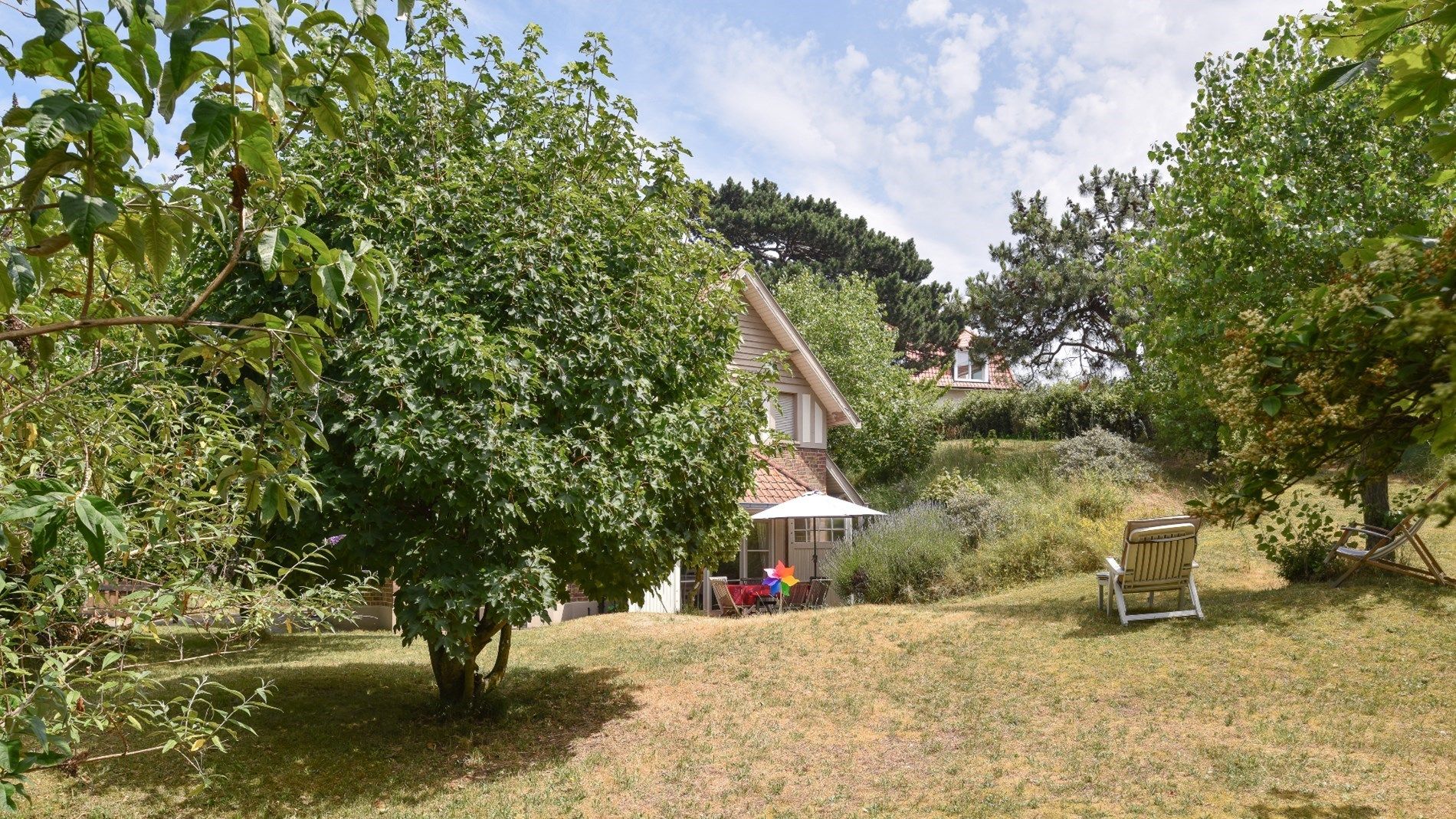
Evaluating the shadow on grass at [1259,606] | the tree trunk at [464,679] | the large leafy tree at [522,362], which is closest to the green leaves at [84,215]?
the large leafy tree at [522,362]

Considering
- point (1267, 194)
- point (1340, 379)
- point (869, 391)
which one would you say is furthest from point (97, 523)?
point (869, 391)

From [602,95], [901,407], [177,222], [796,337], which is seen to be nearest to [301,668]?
[602,95]

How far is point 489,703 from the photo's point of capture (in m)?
9.98

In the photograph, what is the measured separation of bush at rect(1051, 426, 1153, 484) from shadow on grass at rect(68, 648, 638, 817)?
52.5 feet

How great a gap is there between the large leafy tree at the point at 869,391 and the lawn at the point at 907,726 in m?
15.6

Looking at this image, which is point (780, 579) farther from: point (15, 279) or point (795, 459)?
point (15, 279)

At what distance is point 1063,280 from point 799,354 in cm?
1377

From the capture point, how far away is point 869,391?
29844mm

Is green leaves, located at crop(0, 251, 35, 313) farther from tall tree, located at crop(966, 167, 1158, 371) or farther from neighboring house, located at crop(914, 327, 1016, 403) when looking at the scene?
neighboring house, located at crop(914, 327, 1016, 403)

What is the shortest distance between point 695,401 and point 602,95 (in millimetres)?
3299

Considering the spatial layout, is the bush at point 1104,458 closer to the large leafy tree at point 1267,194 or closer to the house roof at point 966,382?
the large leafy tree at point 1267,194

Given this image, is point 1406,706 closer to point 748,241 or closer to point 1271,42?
point 1271,42

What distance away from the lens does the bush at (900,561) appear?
16859 mm

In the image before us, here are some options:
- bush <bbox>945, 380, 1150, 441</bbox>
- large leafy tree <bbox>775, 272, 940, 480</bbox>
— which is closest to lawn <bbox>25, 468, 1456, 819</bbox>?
bush <bbox>945, 380, 1150, 441</bbox>
